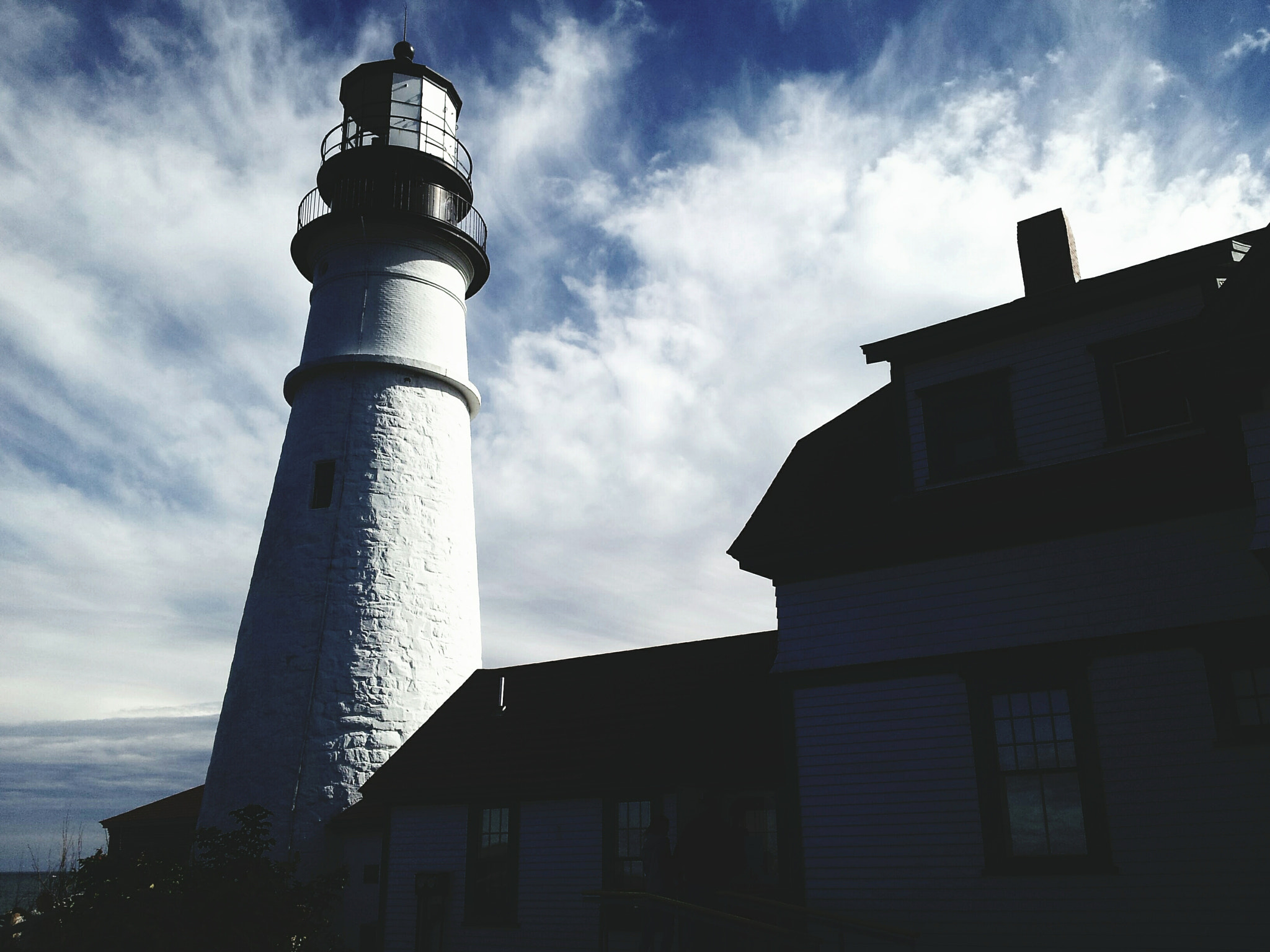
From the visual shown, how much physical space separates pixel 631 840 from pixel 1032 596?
6.75m

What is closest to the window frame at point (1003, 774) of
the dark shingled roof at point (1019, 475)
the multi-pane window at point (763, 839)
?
the dark shingled roof at point (1019, 475)

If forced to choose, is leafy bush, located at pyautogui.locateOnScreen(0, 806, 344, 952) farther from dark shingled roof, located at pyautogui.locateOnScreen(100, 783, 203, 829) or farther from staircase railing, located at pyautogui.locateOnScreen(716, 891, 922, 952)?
dark shingled roof, located at pyautogui.locateOnScreen(100, 783, 203, 829)

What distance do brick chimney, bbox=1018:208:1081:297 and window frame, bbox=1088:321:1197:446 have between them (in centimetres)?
196

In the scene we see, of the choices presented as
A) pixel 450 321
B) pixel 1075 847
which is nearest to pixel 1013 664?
pixel 1075 847

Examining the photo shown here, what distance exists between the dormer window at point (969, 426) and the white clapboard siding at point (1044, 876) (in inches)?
105

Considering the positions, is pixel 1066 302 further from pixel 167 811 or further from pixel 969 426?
pixel 167 811

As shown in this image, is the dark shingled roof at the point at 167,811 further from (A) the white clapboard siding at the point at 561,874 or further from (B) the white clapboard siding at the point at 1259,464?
(B) the white clapboard siding at the point at 1259,464

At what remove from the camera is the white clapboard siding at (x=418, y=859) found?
1470 centimetres

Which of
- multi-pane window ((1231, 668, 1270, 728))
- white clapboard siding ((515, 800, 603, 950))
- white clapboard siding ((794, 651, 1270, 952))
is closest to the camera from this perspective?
white clapboard siding ((794, 651, 1270, 952))

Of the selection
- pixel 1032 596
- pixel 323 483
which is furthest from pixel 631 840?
pixel 323 483

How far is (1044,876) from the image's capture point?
9641 mm

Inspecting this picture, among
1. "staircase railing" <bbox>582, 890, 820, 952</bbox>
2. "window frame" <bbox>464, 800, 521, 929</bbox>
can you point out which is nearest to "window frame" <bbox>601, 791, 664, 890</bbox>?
"window frame" <bbox>464, 800, 521, 929</bbox>

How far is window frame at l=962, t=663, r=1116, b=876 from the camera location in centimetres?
958

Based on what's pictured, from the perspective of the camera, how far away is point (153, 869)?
10055mm
